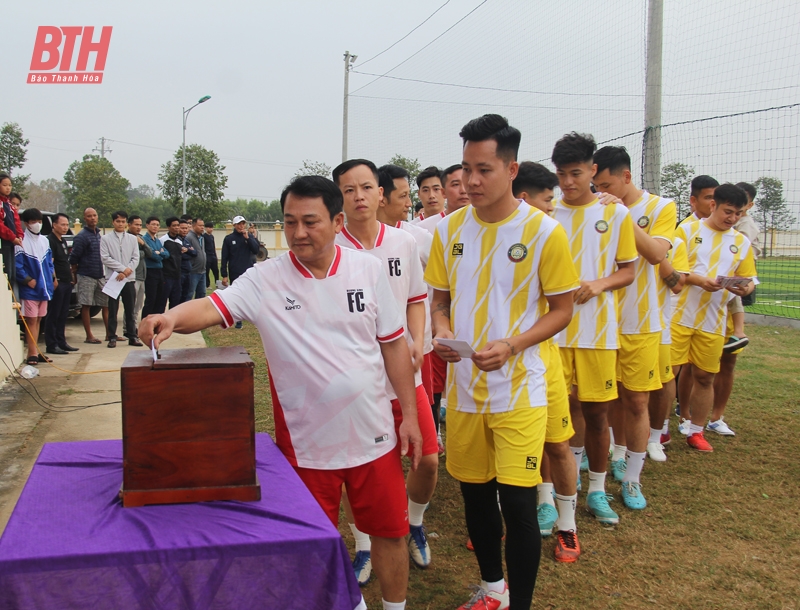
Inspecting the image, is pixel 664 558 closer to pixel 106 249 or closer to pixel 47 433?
pixel 47 433

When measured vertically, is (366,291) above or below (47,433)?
above

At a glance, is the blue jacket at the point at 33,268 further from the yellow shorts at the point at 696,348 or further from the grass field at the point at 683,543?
the yellow shorts at the point at 696,348

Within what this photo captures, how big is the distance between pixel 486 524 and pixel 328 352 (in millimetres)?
1116

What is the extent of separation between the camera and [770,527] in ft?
13.6

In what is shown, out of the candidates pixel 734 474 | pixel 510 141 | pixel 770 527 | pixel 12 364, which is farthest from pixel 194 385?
pixel 12 364

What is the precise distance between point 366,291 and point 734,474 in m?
3.69

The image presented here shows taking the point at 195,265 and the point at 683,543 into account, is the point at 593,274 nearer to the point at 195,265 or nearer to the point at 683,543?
the point at 683,543

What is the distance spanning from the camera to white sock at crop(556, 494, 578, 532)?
12.3ft

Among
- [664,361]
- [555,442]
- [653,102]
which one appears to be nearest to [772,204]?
[653,102]

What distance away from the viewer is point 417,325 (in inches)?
143

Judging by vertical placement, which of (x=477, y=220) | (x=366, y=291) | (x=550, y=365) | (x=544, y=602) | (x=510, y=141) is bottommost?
(x=544, y=602)

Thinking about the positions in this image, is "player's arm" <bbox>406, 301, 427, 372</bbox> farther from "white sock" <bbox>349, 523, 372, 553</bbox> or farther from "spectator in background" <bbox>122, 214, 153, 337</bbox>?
"spectator in background" <bbox>122, 214, 153, 337</bbox>

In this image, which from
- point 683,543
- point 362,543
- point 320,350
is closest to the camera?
point 320,350

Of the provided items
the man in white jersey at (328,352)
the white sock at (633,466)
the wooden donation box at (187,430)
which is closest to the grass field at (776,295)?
the white sock at (633,466)
